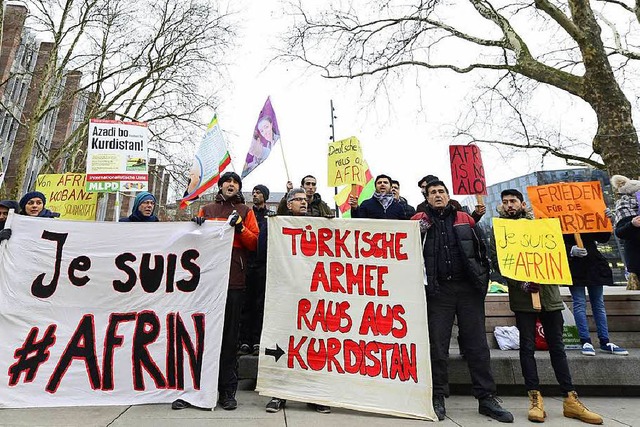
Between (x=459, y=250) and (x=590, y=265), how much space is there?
1873 millimetres

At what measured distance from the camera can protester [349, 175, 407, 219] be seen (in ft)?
14.7

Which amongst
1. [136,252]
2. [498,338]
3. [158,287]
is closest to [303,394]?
[158,287]

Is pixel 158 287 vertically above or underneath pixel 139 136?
underneath

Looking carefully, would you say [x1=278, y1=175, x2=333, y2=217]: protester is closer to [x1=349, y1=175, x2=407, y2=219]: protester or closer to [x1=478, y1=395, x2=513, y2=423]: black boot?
[x1=349, y1=175, x2=407, y2=219]: protester

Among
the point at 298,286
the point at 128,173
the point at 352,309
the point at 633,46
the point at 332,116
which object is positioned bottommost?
the point at 352,309

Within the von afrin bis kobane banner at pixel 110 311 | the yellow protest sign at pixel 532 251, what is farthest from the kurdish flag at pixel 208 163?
the yellow protest sign at pixel 532 251

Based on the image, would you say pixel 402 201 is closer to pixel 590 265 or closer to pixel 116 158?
pixel 590 265

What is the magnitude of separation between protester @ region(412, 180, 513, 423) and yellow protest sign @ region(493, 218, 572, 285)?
251 mm

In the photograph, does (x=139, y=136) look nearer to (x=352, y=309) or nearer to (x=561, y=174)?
(x=352, y=309)

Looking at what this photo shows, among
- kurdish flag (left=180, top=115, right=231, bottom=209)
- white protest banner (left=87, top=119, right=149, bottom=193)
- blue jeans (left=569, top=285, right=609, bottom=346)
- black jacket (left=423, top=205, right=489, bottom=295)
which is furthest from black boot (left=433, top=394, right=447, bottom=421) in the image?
white protest banner (left=87, top=119, right=149, bottom=193)

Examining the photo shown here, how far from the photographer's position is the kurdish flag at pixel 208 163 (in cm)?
546

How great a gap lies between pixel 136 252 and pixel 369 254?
7.22ft

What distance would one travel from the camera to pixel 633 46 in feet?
31.0

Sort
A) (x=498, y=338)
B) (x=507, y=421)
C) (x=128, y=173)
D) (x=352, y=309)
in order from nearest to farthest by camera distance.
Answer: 1. (x=507, y=421)
2. (x=352, y=309)
3. (x=498, y=338)
4. (x=128, y=173)
